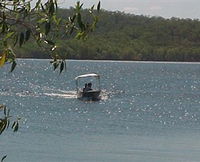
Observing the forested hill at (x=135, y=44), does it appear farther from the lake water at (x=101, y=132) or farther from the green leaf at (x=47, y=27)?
the green leaf at (x=47, y=27)

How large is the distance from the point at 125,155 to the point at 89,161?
68.6 inches

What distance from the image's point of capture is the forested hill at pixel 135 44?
558 feet

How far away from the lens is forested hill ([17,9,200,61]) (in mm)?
170125

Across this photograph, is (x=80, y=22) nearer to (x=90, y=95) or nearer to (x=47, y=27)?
(x=47, y=27)

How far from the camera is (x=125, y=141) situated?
1200 inches

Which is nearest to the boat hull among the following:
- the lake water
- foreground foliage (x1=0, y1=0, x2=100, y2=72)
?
the lake water

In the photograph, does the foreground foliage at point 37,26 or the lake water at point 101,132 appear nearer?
the foreground foliage at point 37,26

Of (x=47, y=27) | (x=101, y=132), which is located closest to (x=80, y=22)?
(x=47, y=27)

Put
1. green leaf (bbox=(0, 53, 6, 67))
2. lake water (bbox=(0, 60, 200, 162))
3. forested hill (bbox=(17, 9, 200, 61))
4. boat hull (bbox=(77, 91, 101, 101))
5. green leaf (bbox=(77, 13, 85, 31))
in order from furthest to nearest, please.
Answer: forested hill (bbox=(17, 9, 200, 61)) → boat hull (bbox=(77, 91, 101, 101)) → lake water (bbox=(0, 60, 200, 162)) → green leaf (bbox=(77, 13, 85, 31)) → green leaf (bbox=(0, 53, 6, 67))

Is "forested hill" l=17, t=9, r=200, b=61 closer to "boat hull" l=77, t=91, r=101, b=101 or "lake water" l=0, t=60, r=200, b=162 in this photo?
"boat hull" l=77, t=91, r=101, b=101

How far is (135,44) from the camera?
17538cm

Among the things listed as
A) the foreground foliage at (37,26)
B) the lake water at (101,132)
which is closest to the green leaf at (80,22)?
the foreground foliage at (37,26)

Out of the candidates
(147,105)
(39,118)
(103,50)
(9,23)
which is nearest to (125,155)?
(39,118)

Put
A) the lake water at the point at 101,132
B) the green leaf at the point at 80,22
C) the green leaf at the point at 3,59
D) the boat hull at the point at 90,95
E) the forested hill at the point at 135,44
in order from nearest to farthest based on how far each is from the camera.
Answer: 1. the green leaf at the point at 3,59
2. the green leaf at the point at 80,22
3. the lake water at the point at 101,132
4. the boat hull at the point at 90,95
5. the forested hill at the point at 135,44
